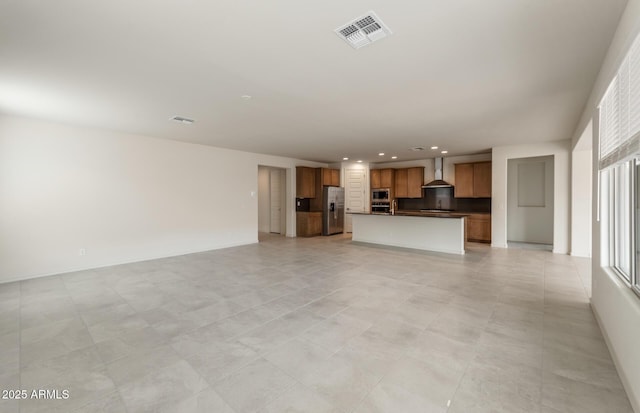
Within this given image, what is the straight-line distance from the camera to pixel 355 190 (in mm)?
10516

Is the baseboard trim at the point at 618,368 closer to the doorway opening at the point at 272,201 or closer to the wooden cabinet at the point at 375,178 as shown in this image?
the wooden cabinet at the point at 375,178

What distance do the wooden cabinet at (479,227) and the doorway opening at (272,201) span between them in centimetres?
619

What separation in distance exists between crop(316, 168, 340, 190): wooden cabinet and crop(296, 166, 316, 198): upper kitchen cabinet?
0.40 m

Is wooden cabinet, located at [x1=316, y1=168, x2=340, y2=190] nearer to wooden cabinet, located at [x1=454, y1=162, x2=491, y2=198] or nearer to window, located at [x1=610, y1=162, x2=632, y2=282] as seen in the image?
wooden cabinet, located at [x1=454, y1=162, x2=491, y2=198]

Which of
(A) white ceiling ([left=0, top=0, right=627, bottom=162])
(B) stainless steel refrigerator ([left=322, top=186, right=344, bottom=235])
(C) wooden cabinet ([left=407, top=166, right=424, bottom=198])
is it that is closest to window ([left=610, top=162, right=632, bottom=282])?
(A) white ceiling ([left=0, top=0, right=627, bottom=162])

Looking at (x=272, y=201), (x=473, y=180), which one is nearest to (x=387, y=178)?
(x=473, y=180)

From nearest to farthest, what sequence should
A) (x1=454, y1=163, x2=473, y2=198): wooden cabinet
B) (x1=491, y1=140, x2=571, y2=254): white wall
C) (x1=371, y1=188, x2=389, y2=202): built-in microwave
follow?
1. (x1=491, y1=140, x2=571, y2=254): white wall
2. (x1=454, y1=163, x2=473, y2=198): wooden cabinet
3. (x1=371, y1=188, x2=389, y2=202): built-in microwave

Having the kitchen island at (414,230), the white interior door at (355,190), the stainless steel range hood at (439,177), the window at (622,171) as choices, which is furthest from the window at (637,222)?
the white interior door at (355,190)

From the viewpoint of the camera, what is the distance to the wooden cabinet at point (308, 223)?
950 centimetres

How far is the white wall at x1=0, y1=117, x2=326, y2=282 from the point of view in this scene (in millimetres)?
4578

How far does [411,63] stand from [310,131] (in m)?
3.03

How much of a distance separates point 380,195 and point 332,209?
189 cm

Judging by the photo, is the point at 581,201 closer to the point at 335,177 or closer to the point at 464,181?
the point at 464,181

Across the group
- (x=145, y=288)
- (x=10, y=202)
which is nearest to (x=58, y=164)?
(x=10, y=202)
